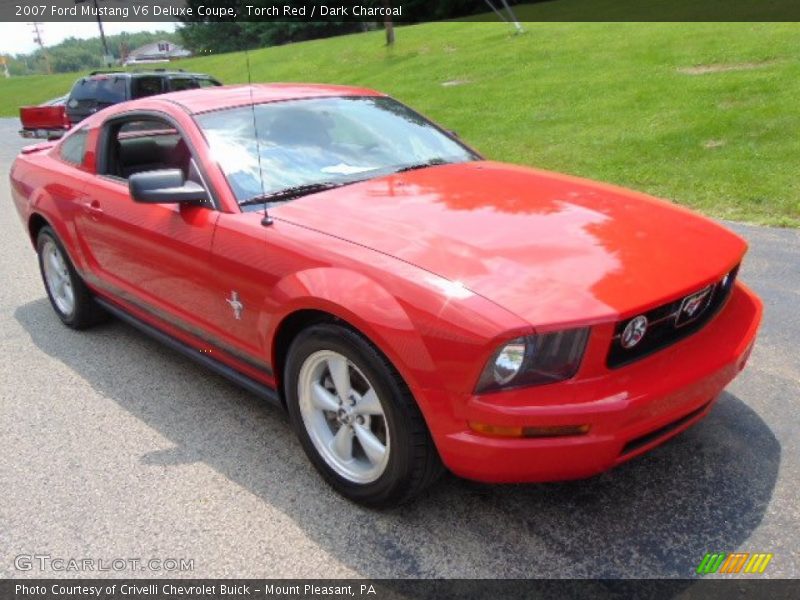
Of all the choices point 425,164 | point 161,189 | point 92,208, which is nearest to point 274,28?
point 92,208

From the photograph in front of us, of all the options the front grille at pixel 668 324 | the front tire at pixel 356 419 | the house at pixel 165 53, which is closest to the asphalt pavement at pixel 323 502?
the front tire at pixel 356 419

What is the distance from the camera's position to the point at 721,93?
11.1 meters

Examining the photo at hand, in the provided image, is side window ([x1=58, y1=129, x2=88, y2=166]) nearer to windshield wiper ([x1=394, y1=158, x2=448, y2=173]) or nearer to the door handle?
the door handle

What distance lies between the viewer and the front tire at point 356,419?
2410mm

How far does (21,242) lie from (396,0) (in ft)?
170

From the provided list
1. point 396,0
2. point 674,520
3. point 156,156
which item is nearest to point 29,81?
point 396,0

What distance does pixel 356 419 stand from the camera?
2.67 meters

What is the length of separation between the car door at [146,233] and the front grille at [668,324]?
1.81 metres

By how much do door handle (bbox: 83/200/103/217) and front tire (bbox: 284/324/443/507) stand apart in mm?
1854

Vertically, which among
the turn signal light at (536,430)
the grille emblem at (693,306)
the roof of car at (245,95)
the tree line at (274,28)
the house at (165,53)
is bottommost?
the turn signal light at (536,430)

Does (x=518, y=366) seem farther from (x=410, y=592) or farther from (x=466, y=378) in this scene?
→ (x=410, y=592)

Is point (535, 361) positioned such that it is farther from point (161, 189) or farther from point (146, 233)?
point (146, 233)

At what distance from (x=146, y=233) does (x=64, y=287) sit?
164cm

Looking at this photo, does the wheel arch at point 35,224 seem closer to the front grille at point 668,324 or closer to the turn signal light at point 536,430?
the turn signal light at point 536,430
